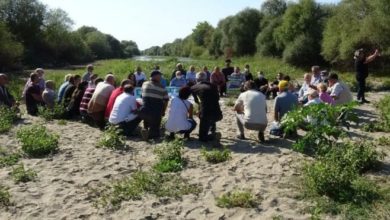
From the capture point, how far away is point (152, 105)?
35.7 ft

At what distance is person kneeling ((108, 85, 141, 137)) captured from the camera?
1106cm

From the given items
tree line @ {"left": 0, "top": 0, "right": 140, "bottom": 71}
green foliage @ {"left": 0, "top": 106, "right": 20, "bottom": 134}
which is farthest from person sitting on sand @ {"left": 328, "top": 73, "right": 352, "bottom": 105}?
tree line @ {"left": 0, "top": 0, "right": 140, "bottom": 71}

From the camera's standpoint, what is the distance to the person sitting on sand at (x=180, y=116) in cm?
1058

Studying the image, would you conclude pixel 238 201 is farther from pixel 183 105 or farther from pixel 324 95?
pixel 324 95

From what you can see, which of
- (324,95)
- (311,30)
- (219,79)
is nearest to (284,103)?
(324,95)

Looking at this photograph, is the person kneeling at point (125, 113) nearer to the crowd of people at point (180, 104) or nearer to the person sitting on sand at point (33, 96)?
the crowd of people at point (180, 104)

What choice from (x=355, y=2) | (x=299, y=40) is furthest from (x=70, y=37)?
(x=355, y=2)

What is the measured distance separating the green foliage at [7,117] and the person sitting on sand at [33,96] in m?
0.69

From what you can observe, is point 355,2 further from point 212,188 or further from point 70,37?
point 70,37

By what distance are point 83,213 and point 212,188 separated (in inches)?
82.3

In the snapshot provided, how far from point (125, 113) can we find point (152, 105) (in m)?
0.70

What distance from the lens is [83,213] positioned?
21.5 ft

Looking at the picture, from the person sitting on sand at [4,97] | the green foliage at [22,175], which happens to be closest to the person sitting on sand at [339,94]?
the green foliage at [22,175]

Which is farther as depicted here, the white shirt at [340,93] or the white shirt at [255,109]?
the white shirt at [340,93]
